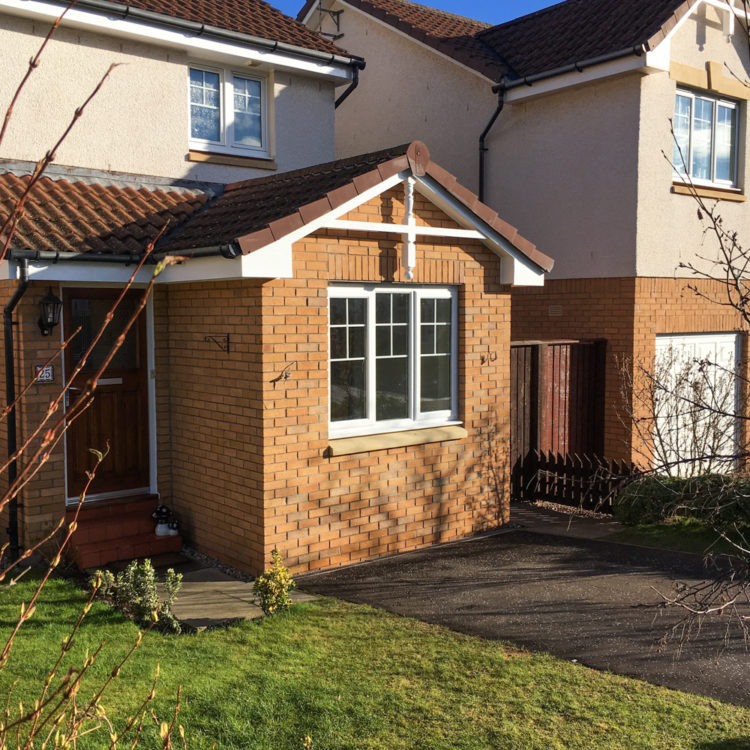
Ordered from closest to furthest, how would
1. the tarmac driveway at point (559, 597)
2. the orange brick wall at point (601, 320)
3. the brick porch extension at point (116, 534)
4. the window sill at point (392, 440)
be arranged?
the tarmac driveway at point (559, 597) → the brick porch extension at point (116, 534) → the window sill at point (392, 440) → the orange brick wall at point (601, 320)

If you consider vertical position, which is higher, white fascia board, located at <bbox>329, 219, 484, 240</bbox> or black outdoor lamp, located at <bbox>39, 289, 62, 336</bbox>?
white fascia board, located at <bbox>329, 219, 484, 240</bbox>

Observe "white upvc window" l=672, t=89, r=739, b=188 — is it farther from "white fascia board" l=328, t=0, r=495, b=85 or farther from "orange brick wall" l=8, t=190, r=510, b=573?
"orange brick wall" l=8, t=190, r=510, b=573

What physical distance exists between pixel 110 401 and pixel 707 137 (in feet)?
31.8

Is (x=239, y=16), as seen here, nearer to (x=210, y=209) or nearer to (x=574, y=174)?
(x=210, y=209)

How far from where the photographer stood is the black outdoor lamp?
313 inches

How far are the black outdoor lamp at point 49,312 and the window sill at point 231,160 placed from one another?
346cm

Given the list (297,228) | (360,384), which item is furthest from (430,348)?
(297,228)

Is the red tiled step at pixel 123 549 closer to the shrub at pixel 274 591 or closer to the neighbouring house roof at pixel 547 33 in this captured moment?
the shrub at pixel 274 591

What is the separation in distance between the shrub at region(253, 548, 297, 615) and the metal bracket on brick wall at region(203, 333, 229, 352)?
7.67 ft

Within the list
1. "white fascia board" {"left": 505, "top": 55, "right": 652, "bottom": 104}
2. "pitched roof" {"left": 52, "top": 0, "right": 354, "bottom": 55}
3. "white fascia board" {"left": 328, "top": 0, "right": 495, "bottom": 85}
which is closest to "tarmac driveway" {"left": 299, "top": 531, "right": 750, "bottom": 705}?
"white fascia board" {"left": 505, "top": 55, "right": 652, "bottom": 104}

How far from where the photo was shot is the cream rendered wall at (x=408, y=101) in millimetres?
14047

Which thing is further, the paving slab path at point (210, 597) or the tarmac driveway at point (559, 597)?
the paving slab path at point (210, 597)

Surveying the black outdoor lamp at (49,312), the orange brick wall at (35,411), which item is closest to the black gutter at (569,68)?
the orange brick wall at (35,411)

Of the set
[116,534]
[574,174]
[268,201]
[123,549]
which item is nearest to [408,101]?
[574,174]
